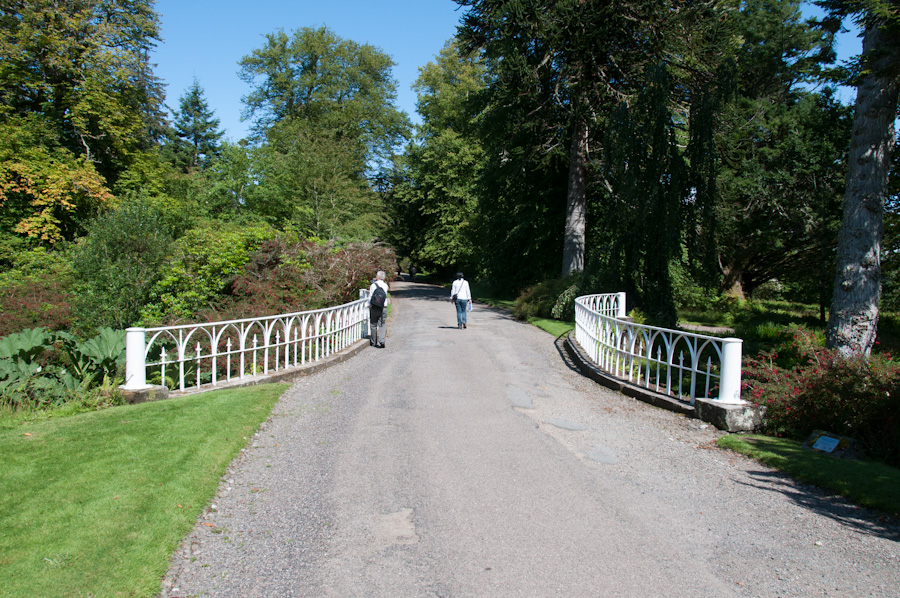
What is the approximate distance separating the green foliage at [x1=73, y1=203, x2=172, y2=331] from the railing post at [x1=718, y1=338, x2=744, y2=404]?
12.3 m

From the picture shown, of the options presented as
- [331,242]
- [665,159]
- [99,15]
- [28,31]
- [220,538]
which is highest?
[99,15]

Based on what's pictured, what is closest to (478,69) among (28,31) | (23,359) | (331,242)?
(28,31)

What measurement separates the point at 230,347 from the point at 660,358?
24.2 ft

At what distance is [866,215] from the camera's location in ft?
34.3

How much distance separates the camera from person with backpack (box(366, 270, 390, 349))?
43.8 feet

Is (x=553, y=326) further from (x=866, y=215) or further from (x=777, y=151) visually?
(x=777, y=151)

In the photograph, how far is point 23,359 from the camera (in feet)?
30.8

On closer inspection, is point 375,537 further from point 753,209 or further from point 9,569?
point 753,209

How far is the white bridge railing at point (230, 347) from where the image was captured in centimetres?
823

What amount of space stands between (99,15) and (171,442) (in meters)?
33.1

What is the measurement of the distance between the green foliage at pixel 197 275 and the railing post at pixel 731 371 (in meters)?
10.5

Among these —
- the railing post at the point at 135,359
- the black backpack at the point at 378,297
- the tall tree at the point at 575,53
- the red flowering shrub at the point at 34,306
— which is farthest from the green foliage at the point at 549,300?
the railing post at the point at 135,359

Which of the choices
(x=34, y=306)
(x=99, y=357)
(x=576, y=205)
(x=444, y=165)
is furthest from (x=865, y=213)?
(x=444, y=165)

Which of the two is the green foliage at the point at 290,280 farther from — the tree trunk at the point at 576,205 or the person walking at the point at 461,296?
the tree trunk at the point at 576,205
